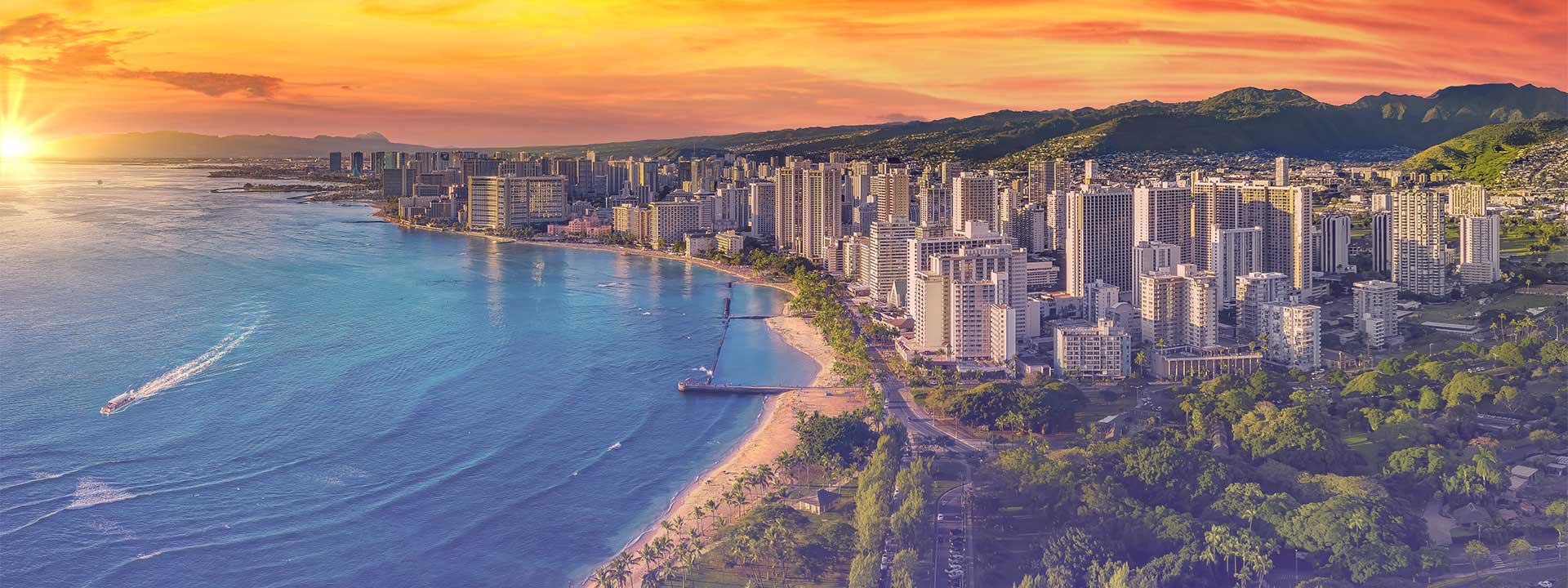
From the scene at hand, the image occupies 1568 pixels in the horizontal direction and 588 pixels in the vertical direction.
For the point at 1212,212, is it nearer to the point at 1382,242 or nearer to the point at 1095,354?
the point at 1382,242

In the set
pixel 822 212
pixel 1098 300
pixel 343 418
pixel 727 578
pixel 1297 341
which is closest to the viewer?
pixel 727 578

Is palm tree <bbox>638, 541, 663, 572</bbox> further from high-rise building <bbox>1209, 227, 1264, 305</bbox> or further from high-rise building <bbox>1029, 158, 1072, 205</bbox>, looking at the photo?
high-rise building <bbox>1029, 158, 1072, 205</bbox>

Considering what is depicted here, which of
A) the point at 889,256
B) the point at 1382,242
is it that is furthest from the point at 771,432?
the point at 1382,242

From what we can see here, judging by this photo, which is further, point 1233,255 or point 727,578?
point 1233,255

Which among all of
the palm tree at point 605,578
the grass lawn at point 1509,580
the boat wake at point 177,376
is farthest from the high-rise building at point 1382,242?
the boat wake at point 177,376

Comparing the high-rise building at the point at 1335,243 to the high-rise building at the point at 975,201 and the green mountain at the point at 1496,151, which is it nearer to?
the high-rise building at the point at 975,201

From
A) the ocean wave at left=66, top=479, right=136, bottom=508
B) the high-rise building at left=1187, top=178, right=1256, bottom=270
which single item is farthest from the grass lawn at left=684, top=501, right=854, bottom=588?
the high-rise building at left=1187, top=178, right=1256, bottom=270
